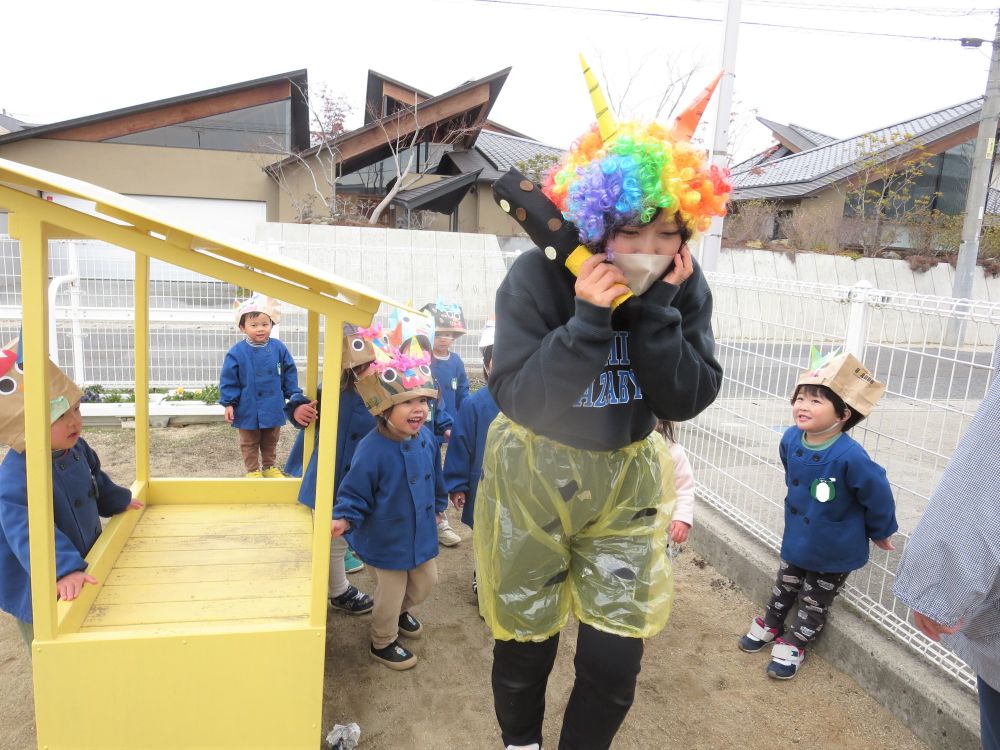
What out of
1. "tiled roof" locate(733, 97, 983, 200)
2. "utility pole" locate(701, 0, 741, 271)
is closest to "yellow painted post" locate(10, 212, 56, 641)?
"utility pole" locate(701, 0, 741, 271)

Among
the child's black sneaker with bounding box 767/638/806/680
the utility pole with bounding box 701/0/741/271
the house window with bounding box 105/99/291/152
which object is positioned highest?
the house window with bounding box 105/99/291/152

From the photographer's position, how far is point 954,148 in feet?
71.9

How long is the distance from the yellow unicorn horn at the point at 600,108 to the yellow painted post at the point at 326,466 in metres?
0.87

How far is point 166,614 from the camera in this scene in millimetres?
2074

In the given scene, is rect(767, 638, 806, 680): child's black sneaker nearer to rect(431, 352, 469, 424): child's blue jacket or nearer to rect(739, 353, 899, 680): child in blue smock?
rect(739, 353, 899, 680): child in blue smock

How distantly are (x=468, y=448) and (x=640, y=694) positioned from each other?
4.05 ft

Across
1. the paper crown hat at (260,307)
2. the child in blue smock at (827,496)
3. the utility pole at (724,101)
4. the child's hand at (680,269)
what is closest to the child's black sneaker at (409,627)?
the child in blue smock at (827,496)

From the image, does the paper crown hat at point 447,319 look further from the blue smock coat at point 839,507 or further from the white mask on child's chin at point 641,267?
the white mask on child's chin at point 641,267

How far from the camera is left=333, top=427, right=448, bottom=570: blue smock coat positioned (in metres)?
2.60

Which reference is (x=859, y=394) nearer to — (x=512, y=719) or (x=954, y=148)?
(x=512, y=719)

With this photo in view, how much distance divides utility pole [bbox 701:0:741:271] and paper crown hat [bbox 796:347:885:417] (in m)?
4.05

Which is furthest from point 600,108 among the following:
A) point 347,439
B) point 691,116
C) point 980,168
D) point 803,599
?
point 980,168

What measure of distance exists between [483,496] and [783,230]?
2051 centimetres

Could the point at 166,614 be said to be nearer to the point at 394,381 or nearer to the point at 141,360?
the point at 394,381
